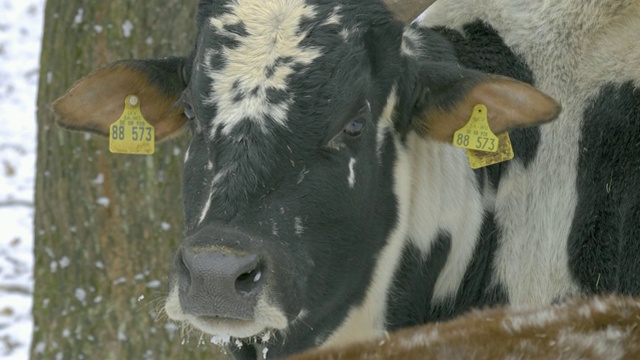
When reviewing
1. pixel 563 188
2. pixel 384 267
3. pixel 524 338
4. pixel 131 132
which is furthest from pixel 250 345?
pixel 524 338

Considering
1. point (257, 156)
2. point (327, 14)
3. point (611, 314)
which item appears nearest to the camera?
point (611, 314)

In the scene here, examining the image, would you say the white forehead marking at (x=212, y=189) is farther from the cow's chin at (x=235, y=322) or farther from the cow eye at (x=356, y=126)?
the cow eye at (x=356, y=126)

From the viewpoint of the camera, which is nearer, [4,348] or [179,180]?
[179,180]

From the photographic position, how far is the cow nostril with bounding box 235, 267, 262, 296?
11.2 ft

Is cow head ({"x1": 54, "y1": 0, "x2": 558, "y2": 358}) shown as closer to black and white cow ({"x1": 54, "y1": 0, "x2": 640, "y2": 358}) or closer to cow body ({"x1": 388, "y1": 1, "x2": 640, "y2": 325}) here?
black and white cow ({"x1": 54, "y1": 0, "x2": 640, "y2": 358})

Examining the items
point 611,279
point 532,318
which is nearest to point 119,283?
point 611,279

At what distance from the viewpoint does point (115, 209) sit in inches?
213

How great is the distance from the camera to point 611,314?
204 cm

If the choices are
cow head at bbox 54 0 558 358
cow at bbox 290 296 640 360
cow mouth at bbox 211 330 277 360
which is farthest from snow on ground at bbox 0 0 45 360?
cow at bbox 290 296 640 360

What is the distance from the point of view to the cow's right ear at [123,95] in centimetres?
429

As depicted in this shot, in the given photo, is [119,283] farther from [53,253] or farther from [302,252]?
[302,252]

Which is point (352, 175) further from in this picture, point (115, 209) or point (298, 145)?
point (115, 209)

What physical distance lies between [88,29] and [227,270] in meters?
2.41

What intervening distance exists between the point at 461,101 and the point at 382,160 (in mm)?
366
